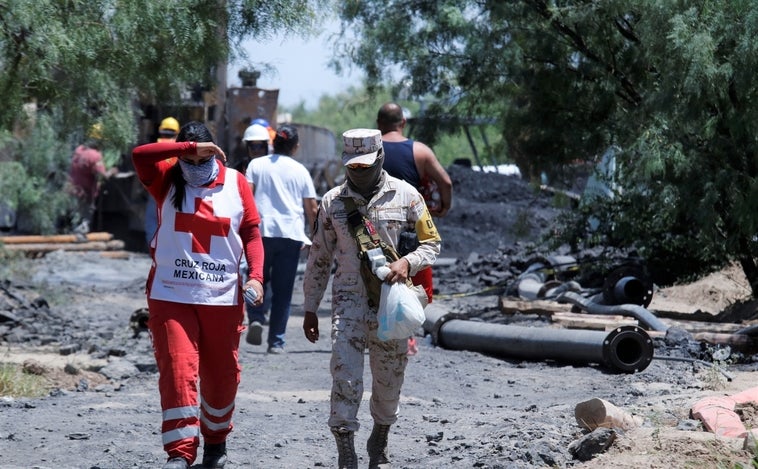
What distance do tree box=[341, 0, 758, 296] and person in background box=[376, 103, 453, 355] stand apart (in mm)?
3047

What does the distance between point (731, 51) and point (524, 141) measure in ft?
14.1

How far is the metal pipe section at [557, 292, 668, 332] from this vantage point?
1105cm

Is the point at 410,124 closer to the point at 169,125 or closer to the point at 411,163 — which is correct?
the point at 169,125

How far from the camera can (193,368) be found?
595 cm

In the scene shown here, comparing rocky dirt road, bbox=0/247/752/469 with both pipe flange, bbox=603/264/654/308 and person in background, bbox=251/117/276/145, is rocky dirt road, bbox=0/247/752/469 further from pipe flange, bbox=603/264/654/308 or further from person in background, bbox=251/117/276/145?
pipe flange, bbox=603/264/654/308

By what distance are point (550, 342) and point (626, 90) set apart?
462 cm

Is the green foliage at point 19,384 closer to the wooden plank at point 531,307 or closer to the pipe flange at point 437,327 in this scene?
the pipe flange at point 437,327

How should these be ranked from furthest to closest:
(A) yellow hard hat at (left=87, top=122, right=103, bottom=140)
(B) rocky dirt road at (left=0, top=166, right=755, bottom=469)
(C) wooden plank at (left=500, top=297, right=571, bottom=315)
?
(C) wooden plank at (left=500, top=297, right=571, bottom=315)
(A) yellow hard hat at (left=87, top=122, right=103, bottom=140)
(B) rocky dirt road at (left=0, top=166, right=755, bottom=469)

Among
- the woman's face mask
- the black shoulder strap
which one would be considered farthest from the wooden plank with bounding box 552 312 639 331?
the woman's face mask

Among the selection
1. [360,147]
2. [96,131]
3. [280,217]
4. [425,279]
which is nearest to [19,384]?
[96,131]

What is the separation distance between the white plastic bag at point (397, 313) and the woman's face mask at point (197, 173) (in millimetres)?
1124

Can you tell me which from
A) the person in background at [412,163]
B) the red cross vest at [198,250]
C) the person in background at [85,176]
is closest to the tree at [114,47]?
the person in background at [412,163]

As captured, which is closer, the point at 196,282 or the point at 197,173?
the point at 196,282

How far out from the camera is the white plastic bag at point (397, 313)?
5.78m
